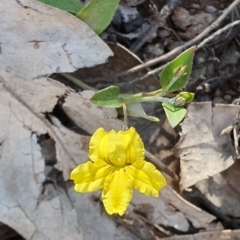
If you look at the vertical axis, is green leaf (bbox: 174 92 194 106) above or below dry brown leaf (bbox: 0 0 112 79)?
below

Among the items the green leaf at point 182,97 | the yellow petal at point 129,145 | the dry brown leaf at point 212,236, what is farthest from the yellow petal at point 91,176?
the dry brown leaf at point 212,236

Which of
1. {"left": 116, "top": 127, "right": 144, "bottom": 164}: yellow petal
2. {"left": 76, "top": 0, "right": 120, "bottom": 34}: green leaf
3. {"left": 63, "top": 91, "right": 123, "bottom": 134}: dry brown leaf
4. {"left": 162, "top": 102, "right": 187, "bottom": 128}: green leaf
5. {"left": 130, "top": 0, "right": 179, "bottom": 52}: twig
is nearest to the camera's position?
{"left": 116, "top": 127, "right": 144, "bottom": 164}: yellow petal

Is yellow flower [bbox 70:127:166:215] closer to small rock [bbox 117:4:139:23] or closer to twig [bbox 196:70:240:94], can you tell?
twig [bbox 196:70:240:94]

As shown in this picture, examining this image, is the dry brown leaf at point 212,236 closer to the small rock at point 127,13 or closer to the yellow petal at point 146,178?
the yellow petal at point 146,178

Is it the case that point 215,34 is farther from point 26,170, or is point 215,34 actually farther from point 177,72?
point 26,170

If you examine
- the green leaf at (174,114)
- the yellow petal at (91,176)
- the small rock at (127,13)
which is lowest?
the yellow petal at (91,176)

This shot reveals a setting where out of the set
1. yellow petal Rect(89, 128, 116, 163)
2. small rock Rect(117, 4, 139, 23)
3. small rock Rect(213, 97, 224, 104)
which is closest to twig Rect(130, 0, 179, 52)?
small rock Rect(117, 4, 139, 23)

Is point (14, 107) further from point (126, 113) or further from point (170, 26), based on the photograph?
point (170, 26)
